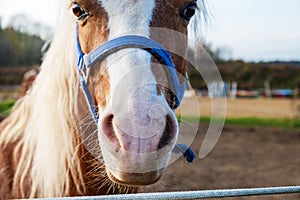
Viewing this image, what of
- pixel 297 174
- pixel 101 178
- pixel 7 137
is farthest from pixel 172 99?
pixel 297 174

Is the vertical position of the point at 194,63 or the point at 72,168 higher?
the point at 194,63

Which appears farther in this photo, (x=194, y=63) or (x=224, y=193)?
(x=194, y=63)

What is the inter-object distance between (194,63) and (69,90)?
27.8 inches

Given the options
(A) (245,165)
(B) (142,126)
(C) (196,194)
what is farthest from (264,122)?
(B) (142,126)

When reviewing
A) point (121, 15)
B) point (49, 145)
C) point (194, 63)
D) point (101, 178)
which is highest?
point (121, 15)

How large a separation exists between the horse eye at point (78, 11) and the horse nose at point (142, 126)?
0.53 metres

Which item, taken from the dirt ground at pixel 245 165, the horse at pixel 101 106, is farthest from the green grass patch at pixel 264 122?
the horse at pixel 101 106

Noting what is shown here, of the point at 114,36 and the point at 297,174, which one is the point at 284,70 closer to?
the point at 297,174

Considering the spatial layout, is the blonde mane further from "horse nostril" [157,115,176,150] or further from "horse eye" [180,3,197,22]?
"horse nostril" [157,115,176,150]

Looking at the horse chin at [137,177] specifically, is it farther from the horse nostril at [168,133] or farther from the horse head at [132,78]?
the horse nostril at [168,133]

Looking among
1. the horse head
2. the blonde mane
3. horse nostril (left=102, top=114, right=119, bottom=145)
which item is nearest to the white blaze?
the horse head

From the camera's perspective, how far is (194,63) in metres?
2.13

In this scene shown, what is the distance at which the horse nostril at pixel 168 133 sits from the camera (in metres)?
1.22

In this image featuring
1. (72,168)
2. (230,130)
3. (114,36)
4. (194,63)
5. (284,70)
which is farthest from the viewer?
(284,70)
